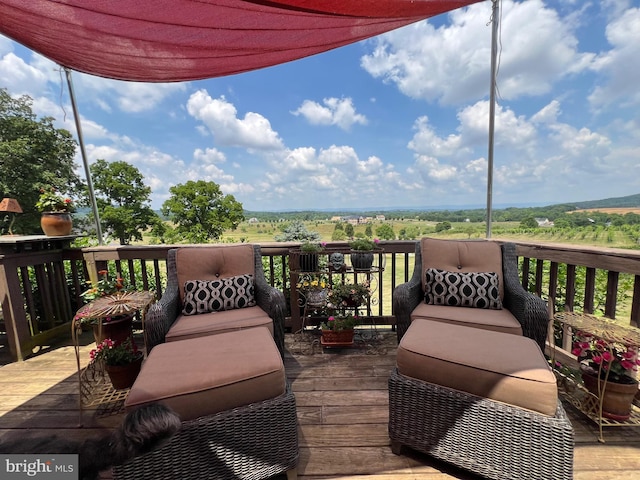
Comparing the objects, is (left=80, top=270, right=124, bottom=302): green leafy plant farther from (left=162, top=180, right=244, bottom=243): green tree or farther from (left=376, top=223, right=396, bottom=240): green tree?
(left=162, top=180, right=244, bottom=243): green tree

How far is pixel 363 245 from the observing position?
9.10ft

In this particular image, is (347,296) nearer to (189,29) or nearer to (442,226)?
(442,226)

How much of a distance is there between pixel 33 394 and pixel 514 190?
5027 mm

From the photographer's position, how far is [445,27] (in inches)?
127

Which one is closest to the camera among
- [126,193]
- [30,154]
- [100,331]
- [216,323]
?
[216,323]

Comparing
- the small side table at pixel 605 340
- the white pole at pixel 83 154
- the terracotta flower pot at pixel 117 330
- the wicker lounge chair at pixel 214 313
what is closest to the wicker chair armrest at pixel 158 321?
the wicker lounge chair at pixel 214 313

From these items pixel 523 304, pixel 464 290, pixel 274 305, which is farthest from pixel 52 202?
pixel 523 304

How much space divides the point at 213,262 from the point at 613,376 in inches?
118

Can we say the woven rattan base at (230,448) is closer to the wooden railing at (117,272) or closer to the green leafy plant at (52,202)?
the wooden railing at (117,272)

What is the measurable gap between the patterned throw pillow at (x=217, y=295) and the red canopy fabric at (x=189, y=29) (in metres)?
1.92

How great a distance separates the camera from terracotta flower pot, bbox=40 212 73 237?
289cm

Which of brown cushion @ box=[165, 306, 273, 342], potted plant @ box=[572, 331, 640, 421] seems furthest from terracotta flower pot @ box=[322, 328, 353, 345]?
potted plant @ box=[572, 331, 640, 421]

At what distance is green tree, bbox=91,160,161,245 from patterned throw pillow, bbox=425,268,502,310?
6.95m

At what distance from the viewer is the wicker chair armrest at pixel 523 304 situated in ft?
6.23
